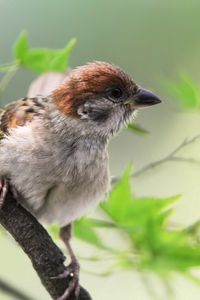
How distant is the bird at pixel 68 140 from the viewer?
1.04 m

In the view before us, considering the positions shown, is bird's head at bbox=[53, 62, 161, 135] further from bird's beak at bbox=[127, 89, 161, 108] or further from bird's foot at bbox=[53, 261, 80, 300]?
bird's foot at bbox=[53, 261, 80, 300]

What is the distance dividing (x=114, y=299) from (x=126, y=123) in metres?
0.58

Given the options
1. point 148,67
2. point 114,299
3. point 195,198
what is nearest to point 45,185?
point 195,198

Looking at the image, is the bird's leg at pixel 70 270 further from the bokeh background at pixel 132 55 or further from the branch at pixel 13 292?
the bokeh background at pixel 132 55

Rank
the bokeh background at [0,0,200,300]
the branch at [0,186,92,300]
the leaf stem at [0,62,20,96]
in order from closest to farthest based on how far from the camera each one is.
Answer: the branch at [0,186,92,300] < the leaf stem at [0,62,20,96] < the bokeh background at [0,0,200,300]

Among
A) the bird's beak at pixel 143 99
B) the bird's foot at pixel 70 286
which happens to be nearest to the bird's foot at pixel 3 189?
the bird's foot at pixel 70 286

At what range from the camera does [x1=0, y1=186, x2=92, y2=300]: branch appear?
826 mm

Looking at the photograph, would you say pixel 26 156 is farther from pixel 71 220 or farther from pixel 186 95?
pixel 186 95

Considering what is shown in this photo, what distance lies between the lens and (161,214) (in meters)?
0.89

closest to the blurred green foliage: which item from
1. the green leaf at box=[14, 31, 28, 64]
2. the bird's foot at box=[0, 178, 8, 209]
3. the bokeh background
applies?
the green leaf at box=[14, 31, 28, 64]

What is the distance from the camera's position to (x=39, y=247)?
0.83 meters

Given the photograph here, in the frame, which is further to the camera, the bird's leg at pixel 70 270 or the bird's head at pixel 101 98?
the bird's head at pixel 101 98

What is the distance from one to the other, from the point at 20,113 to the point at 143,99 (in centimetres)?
19

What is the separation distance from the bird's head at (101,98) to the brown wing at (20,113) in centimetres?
3
